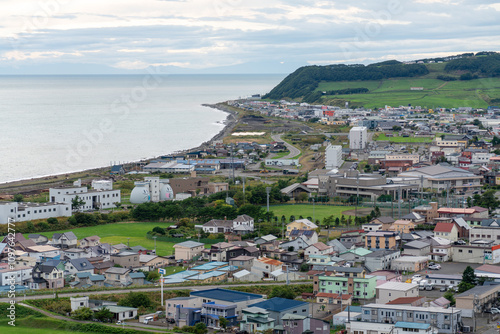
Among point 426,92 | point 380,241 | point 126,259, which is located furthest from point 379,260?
point 426,92

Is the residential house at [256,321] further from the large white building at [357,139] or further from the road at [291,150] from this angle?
the large white building at [357,139]

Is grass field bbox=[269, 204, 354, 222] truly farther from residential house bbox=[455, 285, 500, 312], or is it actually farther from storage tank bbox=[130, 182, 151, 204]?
residential house bbox=[455, 285, 500, 312]

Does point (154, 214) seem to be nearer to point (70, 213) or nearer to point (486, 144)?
point (70, 213)

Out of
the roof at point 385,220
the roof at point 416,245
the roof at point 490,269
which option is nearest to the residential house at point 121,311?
the roof at point 490,269

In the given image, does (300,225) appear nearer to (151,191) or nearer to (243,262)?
(243,262)

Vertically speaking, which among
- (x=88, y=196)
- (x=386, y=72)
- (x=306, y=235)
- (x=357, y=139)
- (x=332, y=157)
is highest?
(x=386, y=72)
